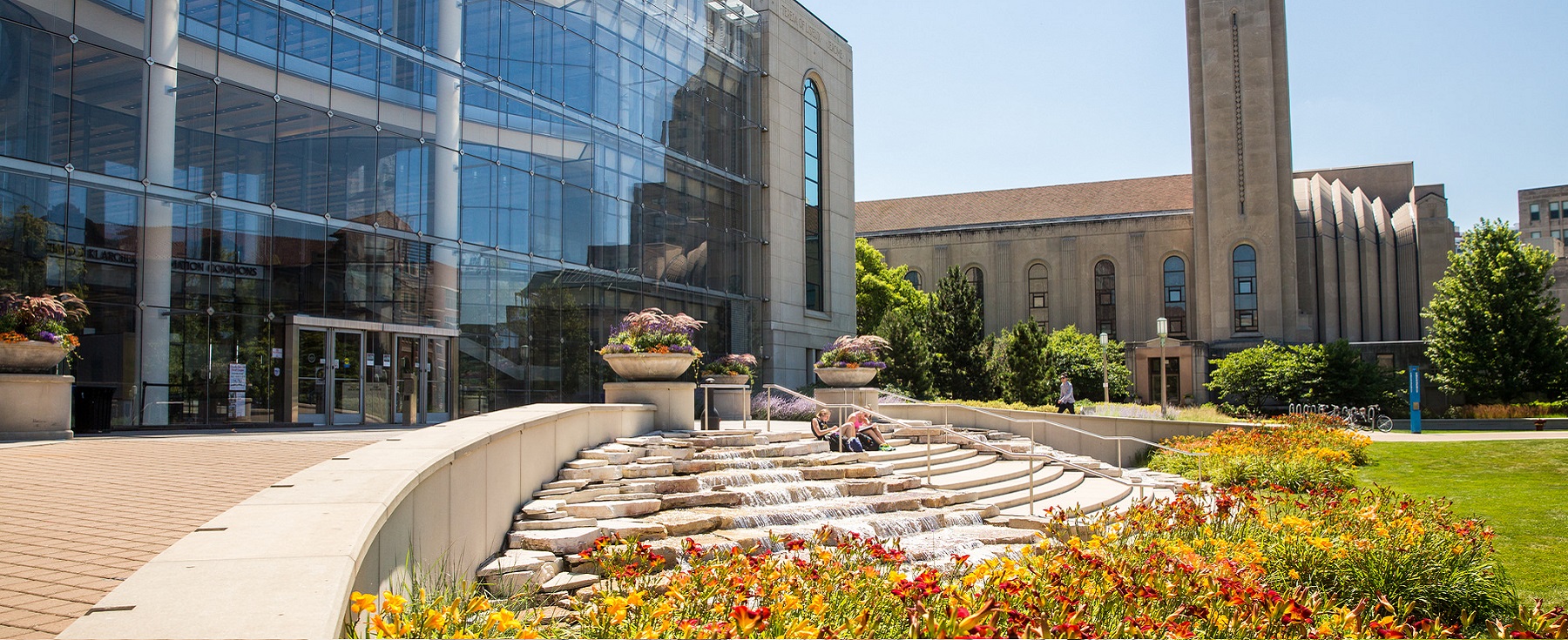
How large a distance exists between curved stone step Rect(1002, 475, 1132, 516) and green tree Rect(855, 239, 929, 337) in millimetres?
32181

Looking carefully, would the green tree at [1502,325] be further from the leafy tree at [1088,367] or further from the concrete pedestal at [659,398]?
the concrete pedestal at [659,398]

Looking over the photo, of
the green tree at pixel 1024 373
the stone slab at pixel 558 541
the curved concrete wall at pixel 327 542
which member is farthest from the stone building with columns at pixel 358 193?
the stone slab at pixel 558 541

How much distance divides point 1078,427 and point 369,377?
1818cm

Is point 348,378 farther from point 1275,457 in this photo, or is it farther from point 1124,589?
point 1124,589

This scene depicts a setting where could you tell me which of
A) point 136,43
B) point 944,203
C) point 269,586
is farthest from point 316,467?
point 944,203

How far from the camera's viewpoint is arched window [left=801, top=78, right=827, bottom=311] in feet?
127

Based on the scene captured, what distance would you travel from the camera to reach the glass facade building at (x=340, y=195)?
57.6 ft

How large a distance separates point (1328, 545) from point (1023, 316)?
6555 cm

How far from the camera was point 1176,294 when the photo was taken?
6744cm

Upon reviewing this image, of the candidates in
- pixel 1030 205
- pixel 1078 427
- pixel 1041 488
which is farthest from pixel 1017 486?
pixel 1030 205

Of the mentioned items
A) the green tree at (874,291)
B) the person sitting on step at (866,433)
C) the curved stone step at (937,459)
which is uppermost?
the green tree at (874,291)

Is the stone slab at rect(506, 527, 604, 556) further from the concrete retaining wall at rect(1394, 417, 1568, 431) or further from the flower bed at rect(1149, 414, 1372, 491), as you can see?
the concrete retaining wall at rect(1394, 417, 1568, 431)

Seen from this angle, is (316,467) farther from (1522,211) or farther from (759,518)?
(1522,211)

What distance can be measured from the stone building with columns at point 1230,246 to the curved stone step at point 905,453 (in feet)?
131
